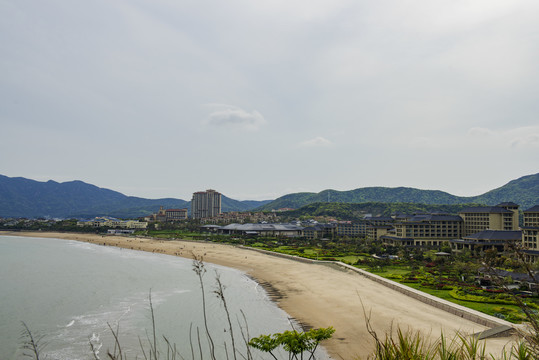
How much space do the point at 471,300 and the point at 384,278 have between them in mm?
11086

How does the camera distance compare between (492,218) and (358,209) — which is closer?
(492,218)

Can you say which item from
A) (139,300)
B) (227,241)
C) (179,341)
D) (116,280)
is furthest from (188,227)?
(179,341)

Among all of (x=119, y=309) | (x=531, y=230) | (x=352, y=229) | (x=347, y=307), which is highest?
(x=531, y=230)

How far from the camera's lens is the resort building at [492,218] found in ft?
247

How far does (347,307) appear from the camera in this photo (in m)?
29.0

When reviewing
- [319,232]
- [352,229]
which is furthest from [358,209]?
[319,232]

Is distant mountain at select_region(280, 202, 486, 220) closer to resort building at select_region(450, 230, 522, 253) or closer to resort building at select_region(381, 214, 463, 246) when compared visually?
resort building at select_region(381, 214, 463, 246)

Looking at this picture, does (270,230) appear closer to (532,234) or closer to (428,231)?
(428,231)

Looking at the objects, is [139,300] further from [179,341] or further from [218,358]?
[218,358]

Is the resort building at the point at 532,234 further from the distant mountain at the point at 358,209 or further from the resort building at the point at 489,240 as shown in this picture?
the distant mountain at the point at 358,209

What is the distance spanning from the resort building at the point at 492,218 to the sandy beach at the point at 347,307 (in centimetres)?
4892

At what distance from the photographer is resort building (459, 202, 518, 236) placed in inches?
2968

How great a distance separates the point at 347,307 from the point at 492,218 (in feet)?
207

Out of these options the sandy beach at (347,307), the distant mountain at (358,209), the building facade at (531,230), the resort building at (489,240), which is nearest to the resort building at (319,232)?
the resort building at (489,240)
